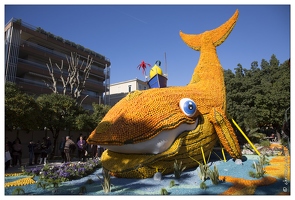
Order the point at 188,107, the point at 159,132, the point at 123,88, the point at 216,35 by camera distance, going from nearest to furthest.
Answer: the point at 159,132
the point at 188,107
the point at 216,35
the point at 123,88

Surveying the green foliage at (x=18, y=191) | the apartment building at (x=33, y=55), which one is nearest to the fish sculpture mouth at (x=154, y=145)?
the green foliage at (x=18, y=191)

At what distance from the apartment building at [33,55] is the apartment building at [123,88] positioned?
663 cm

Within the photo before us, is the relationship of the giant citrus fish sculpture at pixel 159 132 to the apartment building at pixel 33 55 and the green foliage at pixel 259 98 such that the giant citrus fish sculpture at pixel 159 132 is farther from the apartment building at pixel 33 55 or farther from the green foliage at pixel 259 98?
the apartment building at pixel 33 55

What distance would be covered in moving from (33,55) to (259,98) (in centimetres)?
2731

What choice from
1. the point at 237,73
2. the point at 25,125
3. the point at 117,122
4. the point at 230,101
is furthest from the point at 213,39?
the point at 237,73

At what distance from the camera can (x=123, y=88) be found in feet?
148

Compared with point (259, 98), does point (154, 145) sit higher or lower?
lower

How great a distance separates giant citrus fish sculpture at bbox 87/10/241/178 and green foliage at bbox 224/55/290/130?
1593 cm

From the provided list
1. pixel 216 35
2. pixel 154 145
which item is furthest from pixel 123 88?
pixel 154 145

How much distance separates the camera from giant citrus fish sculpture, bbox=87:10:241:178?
6770 mm

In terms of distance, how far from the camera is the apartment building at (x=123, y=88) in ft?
140

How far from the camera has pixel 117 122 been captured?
22.8 feet

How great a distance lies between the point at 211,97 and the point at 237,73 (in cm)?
2348

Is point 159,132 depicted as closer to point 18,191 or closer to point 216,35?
point 18,191
